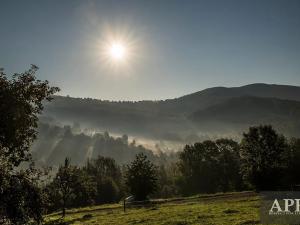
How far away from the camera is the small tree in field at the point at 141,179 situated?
283ft

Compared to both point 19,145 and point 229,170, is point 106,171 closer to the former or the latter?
point 229,170

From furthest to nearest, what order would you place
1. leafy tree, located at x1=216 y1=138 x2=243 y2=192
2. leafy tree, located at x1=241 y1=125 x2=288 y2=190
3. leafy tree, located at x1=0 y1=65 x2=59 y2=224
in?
leafy tree, located at x1=216 y1=138 x2=243 y2=192 < leafy tree, located at x1=241 y1=125 x2=288 y2=190 < leafy tree, located at x1=0 y1=65 x2=59 y2=224

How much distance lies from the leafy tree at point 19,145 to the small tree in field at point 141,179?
57.8m

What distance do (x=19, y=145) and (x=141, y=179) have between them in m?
60.6

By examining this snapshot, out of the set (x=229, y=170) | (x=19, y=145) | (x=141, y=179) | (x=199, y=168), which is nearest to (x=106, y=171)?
(x=199, y=168)

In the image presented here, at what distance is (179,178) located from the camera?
13975cm

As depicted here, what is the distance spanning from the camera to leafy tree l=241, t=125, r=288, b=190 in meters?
77.9

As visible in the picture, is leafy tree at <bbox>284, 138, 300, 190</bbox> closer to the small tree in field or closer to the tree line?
the tree line

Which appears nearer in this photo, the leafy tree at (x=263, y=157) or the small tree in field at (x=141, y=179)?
the leafy tree at (x=263, y=157)

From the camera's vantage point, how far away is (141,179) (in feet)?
284

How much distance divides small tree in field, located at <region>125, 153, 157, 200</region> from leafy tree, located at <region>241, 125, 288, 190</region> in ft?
71.7

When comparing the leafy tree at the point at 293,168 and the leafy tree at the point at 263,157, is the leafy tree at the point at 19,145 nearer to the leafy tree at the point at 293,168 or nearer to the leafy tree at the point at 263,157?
the leafy tree at the point at 263,157

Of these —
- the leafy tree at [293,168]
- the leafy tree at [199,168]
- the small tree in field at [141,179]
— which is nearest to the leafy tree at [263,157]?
the small tree in field at [141,179]

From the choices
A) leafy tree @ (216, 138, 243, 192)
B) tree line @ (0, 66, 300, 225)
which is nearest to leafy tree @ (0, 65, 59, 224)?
tree line @ (0, 66, 300, 225)
